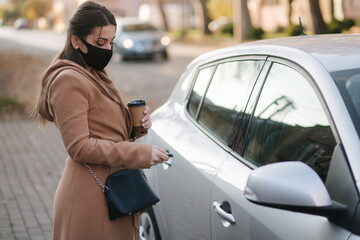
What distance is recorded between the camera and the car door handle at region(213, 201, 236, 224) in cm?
260

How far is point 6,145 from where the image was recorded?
30.6 feet

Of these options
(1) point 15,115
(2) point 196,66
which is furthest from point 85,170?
(1) point 15,115

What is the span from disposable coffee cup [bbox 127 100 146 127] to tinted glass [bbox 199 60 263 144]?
49cm

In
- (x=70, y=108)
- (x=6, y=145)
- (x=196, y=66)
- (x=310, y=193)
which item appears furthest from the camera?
(x=6, y=145)

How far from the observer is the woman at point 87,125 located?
2623mm

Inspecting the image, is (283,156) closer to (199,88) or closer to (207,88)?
(207,88)

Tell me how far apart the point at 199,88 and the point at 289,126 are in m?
1.23

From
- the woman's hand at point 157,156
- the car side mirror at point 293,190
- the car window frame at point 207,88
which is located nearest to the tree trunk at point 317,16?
the car window frame at point 207,88

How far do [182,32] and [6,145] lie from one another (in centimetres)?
3611

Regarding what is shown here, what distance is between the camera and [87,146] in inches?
103

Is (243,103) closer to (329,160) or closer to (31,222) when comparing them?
(329,160)

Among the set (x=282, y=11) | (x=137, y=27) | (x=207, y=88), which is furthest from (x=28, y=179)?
(x=282, y=11)

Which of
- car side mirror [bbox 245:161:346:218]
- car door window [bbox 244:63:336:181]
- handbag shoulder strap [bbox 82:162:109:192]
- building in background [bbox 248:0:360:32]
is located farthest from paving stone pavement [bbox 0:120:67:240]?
building in background [bbox 248:0:360:32]

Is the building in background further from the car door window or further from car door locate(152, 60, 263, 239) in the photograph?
the car door window
